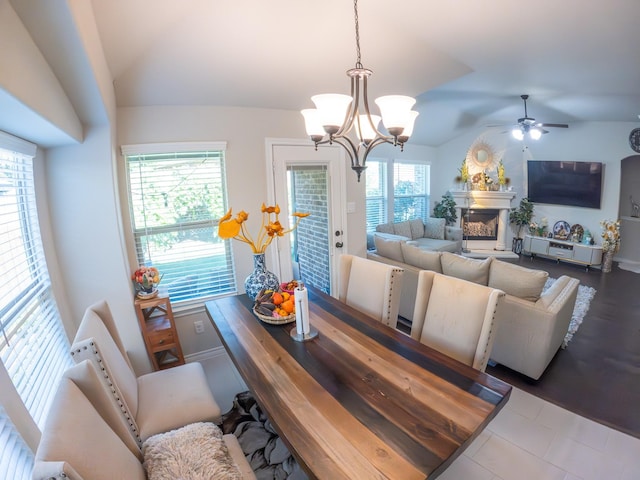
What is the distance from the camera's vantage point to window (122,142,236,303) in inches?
105

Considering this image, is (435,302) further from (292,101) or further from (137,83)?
(137,83)

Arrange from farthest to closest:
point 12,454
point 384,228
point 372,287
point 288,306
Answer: point 384,228 < point 372,287 < point 288,306 < point 12,454

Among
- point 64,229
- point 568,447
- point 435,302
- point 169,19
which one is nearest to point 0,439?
point 64,229

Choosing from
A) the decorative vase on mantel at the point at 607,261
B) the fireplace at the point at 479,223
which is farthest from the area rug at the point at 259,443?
the decorative vase on mantel at the point at 607,261

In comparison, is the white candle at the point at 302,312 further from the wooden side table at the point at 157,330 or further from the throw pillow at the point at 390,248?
the throw pillow at the point at 390,248

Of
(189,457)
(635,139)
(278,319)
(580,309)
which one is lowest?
(580,309)

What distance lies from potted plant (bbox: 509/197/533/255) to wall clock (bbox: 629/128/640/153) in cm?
179

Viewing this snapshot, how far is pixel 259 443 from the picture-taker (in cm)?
205

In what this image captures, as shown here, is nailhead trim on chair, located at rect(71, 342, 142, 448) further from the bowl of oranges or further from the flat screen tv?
the flat screen tv

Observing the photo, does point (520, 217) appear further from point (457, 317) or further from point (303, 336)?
point (303, 336)

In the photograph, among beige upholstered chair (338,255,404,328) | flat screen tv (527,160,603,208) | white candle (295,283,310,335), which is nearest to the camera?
white candle (295,283,310,335)

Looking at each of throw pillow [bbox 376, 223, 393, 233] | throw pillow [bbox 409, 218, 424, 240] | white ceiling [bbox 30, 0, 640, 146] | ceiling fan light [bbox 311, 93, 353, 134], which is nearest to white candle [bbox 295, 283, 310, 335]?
ceiling fan light [bbox 311, 93, 353, 134]

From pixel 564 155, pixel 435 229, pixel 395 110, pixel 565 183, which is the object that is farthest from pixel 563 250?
pixel 395 110

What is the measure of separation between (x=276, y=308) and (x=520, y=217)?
6.42 meters
